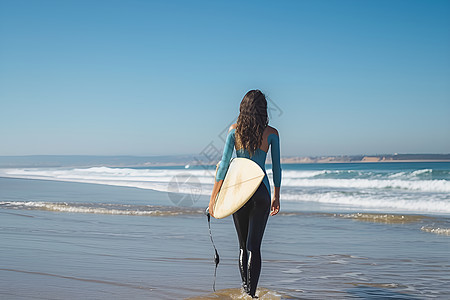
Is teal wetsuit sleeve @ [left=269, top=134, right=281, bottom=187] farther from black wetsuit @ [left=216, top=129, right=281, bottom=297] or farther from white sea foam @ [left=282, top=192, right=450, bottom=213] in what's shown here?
white sea foam @ [left=282, top=192, right=450, bottom=213]

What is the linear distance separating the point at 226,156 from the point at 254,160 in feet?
0.77

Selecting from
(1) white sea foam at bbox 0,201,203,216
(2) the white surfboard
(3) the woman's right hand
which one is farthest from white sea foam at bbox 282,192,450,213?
(2) the white surfboard

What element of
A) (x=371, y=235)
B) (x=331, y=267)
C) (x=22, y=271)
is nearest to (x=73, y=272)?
(x=22, y=271)

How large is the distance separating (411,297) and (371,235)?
354 centimetres

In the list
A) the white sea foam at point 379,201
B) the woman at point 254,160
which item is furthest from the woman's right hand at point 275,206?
the white sea foam at point 379,201

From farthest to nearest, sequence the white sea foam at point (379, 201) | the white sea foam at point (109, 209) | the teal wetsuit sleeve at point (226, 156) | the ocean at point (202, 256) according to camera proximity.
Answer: the white sea foam at point (379, 201) → the white sea foam at point (109, 209) → the ocean at point (202, 256) → the teal wetsuit sleeve at point (226, 156)

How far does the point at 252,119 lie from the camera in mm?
3648

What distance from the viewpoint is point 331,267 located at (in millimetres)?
5375

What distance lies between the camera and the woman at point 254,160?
3.68m

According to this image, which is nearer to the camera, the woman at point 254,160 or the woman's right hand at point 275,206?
the woman at point 254,160

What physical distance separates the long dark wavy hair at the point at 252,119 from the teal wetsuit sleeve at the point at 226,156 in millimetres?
62

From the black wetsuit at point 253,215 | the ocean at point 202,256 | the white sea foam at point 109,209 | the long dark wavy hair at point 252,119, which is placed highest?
the long dark wavy hair at point 252,119

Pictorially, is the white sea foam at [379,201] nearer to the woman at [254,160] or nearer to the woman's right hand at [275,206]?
the woman's right hand at [275,206]

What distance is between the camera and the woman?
12.1ft
